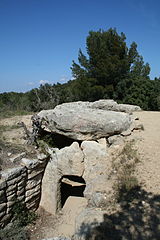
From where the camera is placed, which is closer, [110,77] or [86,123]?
[86,123]

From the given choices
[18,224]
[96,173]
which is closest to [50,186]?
[18,224]

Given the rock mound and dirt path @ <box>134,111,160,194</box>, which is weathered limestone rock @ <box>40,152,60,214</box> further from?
dirt path @ <box>134,111,160,194</box>

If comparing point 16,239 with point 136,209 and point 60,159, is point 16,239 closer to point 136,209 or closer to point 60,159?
point 60,159

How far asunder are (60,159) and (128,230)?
2.94 meters

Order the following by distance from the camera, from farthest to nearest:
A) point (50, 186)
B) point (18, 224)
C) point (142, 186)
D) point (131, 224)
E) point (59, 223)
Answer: point (50, 186) → point (59, 223) → point (18, 224) → point (142, 186) → point (131, 224)

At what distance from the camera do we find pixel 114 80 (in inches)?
632

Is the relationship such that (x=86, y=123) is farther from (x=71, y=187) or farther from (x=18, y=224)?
(x=18, y=224)

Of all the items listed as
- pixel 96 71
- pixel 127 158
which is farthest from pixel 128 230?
pixel 96 71

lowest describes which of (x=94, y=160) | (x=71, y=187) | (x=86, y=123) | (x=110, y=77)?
(x=71, y=187)

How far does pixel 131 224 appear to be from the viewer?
324 cm

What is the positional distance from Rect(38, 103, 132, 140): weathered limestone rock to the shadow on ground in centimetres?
245

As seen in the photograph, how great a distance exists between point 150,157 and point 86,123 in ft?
7.03

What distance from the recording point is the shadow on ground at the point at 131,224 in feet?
9.95

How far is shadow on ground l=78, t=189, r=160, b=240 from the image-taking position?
3.03 metres
